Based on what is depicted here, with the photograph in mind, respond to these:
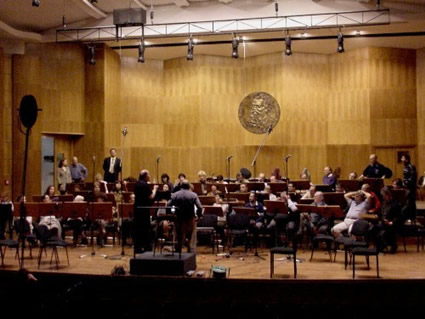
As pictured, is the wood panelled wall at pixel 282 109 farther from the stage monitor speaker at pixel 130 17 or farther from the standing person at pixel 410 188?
the stage monitor speaker at pixel 130 17

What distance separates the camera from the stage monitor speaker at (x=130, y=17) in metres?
15.7

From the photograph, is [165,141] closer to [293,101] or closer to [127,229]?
[293,101]

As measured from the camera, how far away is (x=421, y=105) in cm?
1988

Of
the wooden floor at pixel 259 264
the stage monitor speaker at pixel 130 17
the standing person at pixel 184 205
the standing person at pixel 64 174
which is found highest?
the stage monitor speaker at pixel 130 17

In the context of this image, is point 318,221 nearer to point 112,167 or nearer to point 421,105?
point 112,167

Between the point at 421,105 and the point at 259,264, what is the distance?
36.7ft

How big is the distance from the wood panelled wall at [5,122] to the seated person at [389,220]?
11.3 m

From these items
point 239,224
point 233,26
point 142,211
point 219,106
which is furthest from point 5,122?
point 239,224

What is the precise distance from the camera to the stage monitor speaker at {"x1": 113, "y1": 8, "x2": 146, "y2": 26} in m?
15.7

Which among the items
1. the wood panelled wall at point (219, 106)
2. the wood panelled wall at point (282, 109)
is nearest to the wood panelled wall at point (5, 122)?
the wood panelled wall at point (219, 106)

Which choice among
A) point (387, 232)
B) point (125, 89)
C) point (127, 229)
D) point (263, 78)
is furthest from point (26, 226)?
point (263, 78)

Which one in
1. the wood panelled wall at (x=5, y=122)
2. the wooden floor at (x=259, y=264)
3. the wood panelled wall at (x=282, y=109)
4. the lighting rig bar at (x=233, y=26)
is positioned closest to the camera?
the wooden floor at (x=259, y=264)

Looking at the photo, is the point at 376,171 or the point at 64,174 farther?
the point at 64,174

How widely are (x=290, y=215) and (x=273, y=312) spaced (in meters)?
5.03
